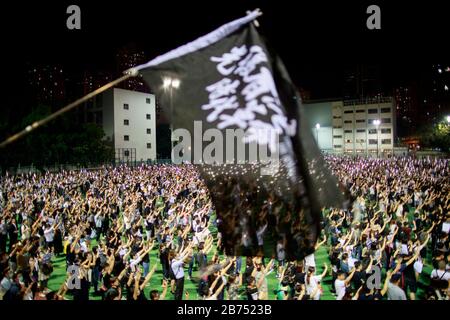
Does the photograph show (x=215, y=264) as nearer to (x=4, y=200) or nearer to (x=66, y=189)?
(x=4, y=200)

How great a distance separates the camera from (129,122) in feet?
158

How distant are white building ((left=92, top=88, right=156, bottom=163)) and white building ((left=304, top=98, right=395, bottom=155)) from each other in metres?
27.2

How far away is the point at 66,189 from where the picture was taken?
2058 centimetres

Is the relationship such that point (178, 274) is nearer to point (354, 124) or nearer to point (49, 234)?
point (49, 234)

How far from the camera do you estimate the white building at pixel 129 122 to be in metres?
46.0

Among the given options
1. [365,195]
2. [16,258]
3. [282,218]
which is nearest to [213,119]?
[282,218]

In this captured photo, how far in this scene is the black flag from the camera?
3775 mm

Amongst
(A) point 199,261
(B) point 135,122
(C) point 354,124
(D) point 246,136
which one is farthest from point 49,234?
(C) point 354,124

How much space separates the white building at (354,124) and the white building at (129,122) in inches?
1070

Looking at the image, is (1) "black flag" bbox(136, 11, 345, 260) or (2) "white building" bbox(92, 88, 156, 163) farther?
(2) "white building" bbox(92, 88, 156, 163)

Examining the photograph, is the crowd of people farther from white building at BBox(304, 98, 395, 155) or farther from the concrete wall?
white building at BBox(304, 98, 395, 155)

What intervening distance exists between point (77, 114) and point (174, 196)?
1550 inches

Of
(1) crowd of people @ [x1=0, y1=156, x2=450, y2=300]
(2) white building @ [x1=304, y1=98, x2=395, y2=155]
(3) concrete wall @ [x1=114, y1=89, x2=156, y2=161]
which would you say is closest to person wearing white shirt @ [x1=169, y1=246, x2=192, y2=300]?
(1) crowd of people @ [x1=0, y1=156, x2=450, y2=300]

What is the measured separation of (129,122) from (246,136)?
1823 inches
